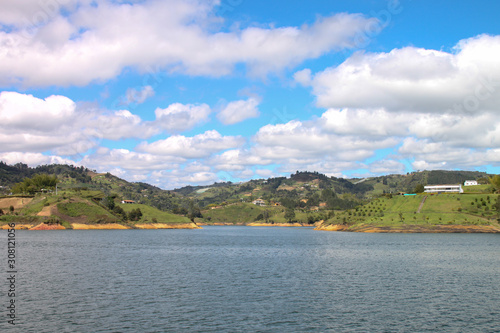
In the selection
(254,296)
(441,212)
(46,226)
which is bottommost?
(254,296)

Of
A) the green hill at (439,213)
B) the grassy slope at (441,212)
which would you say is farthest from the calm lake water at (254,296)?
the grassy slope at (441,212)

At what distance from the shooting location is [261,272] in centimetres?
5841

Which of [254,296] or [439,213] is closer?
[254,296]

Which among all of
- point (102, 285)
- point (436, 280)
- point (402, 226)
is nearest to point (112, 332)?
point (102, 285)

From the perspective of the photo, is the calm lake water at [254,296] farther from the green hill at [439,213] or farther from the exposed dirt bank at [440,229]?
the green hill at [439,213]

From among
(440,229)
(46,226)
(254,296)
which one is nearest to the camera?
(254,296)

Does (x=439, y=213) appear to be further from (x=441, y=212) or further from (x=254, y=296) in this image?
(x=254, y=296)

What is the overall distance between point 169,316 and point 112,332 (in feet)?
19.0

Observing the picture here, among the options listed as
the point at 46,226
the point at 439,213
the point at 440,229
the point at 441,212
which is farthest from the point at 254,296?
the point at 46,226

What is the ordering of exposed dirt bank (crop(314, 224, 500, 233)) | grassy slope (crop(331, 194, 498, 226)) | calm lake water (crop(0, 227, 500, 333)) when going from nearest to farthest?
calm lake water (crop(0, 227, 500, 333)) → exposed dirt bank (crop(314, 224, 500, 233)) → grassy slope (crop(331, 194, 498, 226))

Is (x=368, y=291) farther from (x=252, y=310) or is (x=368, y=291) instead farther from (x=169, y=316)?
(x=169, y=316)

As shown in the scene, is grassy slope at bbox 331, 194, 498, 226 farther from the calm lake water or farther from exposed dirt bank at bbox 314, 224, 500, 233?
the calm lake water

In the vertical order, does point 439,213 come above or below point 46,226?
above

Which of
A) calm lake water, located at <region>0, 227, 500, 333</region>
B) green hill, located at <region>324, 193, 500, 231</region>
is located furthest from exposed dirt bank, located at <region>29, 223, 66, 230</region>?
green hill, located at <region>324, 193, 500, 231</region>
